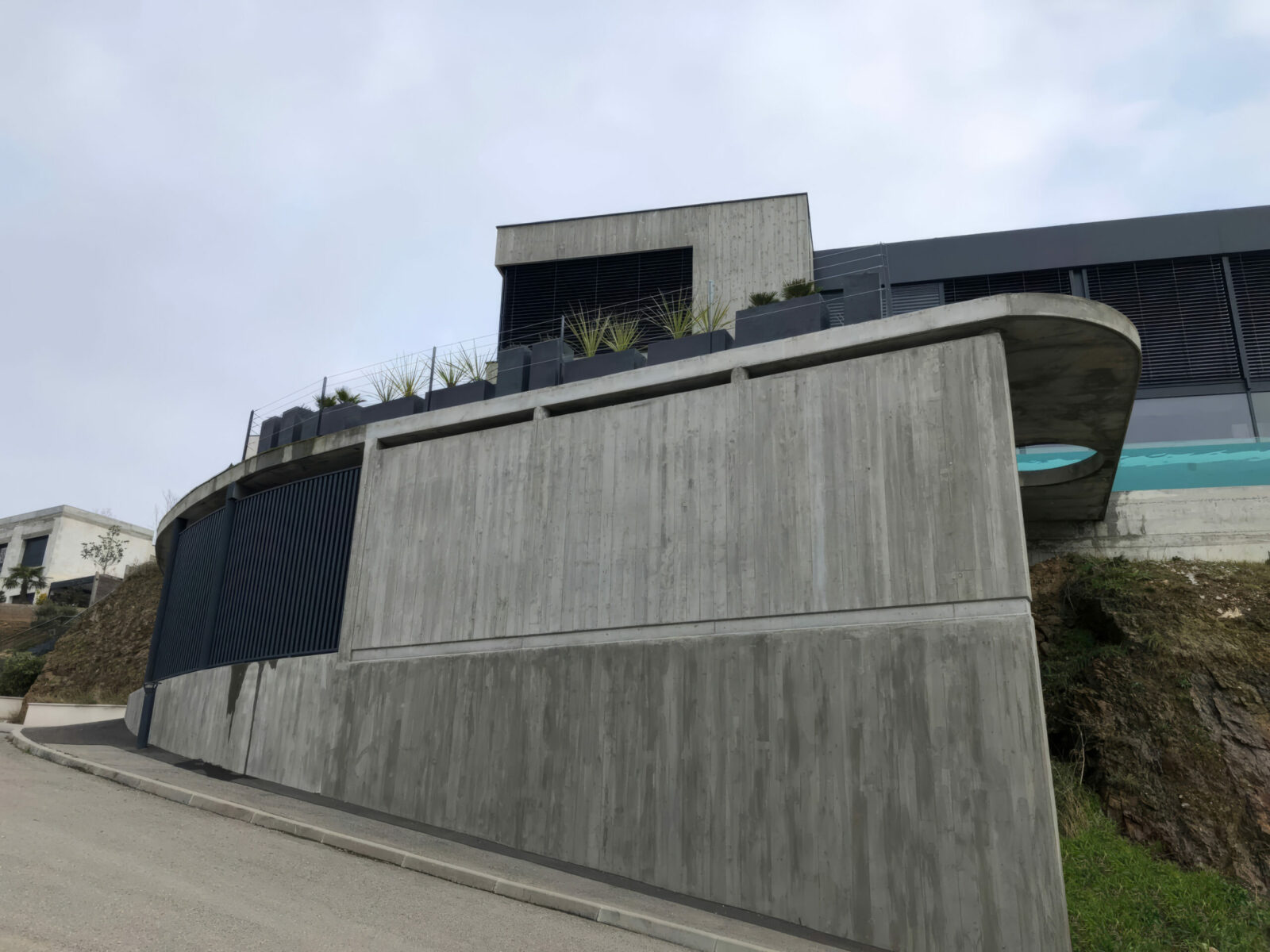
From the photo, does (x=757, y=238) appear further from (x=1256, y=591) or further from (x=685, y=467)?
(x=1256, y=591)

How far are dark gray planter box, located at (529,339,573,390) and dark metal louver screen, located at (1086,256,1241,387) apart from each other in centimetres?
1116

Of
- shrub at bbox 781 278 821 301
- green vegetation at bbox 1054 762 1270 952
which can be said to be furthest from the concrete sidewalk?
shrub at bbox 781 278 821 301

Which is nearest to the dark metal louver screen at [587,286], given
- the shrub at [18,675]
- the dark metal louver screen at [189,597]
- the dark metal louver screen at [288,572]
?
the dark metal louver screen at [288,572]

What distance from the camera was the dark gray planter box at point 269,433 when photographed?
17375 mm

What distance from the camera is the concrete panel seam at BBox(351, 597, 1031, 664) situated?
9484mm

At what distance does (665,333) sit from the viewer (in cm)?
1417

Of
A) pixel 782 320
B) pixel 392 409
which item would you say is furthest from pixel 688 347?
pixel 392 409

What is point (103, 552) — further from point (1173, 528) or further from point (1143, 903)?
point (1143, 903)

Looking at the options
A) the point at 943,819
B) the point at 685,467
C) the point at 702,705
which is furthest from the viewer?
the point at 685,467

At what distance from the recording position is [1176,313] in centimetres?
1916

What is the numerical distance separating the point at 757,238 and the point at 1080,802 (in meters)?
12.9

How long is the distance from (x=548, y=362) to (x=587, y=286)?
807 cm

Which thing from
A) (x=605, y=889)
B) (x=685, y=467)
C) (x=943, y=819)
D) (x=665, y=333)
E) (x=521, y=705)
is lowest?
(x=605, y=889)

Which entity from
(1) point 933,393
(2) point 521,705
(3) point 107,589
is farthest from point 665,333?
(3) point 107,589
